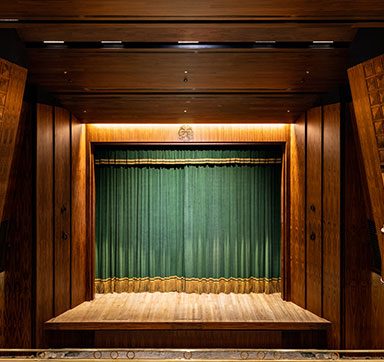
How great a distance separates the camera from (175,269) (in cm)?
687

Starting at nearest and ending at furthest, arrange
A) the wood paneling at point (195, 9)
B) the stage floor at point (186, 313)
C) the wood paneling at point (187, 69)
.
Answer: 1. the wood paneling at point (195, 9)
2. the wood paneling at point (187, 69)
3. the stage floor at point (186, 313)

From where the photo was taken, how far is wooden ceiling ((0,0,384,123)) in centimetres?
366

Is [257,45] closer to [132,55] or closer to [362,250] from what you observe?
[132,55]

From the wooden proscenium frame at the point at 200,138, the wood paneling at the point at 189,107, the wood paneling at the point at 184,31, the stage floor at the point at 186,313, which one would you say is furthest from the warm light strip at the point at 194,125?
the stage floor at the point at 186,313

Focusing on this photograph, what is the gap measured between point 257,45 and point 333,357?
343 centimetres

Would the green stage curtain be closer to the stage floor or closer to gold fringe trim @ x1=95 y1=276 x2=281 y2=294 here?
gold fringe trim @ x1=95 y1=276 x2=281 y2=294

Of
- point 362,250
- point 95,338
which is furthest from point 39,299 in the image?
point 362,250

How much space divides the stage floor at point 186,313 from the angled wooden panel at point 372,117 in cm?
207

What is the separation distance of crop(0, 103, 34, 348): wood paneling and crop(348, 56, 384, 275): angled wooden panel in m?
3.40

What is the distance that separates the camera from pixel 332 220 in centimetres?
532

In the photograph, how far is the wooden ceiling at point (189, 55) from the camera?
12.0 ft

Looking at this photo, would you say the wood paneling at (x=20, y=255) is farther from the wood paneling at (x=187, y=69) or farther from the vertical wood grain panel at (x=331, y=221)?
the vertical wood grain panel at (x=331, y=221)

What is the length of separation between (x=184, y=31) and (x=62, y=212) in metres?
2.79

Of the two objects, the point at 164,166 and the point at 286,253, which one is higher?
the point at 164,166
